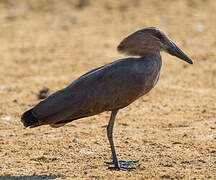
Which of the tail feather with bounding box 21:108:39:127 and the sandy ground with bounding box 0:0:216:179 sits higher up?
the tail feather with bounding box 21:108:39:127

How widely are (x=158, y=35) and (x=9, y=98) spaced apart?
3858 millimetres

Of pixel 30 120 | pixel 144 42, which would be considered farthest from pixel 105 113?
pixel 30 120

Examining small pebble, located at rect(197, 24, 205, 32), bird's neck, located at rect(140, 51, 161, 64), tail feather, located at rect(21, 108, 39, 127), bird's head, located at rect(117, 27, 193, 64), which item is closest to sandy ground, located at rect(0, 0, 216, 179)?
small pebble, located at rect(197, 24, 205, 32)

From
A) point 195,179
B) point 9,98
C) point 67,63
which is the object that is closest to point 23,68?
point 67,63

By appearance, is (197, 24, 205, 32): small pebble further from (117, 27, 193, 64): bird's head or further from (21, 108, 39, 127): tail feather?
(21, 108, 39, 127): tail feather

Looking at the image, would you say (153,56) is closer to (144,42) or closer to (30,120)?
(144,42)

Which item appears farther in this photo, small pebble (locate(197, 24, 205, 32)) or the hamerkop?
small pebble (locate(197, 24, 205, 32))

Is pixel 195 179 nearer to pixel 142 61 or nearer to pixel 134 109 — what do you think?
pixel 142 61

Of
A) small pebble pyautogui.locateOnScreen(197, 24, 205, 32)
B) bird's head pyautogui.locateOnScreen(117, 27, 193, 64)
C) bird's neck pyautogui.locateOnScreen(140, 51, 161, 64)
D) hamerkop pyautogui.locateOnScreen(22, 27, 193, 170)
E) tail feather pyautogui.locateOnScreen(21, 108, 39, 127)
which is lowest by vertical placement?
small pebble pyautogui.locateOnScreen(197, 24, 205, 32)

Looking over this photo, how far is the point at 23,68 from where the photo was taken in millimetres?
10484

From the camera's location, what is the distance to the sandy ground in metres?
5.54

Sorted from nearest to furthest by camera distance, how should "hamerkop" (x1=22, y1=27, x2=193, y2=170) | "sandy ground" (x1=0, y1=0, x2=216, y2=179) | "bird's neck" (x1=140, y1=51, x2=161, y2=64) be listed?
"hamerkop" (x1=22, y1=27, x2=193, y2=170) → "bird's neck" (x1=140, y1=51, x2=161, y2=64) → "sandy ground" (x1=0, y1=0, x2=216, y2=179)

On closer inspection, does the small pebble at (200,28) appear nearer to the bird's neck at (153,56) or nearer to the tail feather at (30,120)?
the bird's neck at (153,56)

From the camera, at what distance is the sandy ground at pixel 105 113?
554cm
